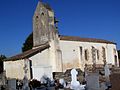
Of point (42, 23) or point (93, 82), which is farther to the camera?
point (42, 23)

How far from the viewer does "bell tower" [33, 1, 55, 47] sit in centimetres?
3772

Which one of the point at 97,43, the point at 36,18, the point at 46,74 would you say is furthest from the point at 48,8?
the point at 46,74

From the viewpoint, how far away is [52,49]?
119 feet

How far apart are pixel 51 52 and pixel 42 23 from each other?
545cm

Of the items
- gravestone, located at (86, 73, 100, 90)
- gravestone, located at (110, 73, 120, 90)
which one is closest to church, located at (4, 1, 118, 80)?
gravestone, located at (86, 73, 100, 90)

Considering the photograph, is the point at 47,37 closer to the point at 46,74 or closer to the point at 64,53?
the point at 64,53

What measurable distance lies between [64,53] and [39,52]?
5.01 m

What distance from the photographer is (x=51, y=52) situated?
36188mm

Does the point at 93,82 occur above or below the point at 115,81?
below

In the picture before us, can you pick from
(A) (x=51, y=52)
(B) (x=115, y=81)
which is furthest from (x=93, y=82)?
(A) (x=51, y=52)

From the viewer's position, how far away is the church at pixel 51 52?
33.7m

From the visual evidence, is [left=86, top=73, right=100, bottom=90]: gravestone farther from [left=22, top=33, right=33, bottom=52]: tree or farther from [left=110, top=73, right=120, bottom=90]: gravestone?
[left=22, top=33, right=33, bottom=52]: tree

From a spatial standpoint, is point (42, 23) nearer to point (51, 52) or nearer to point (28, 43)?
point (51, 52)

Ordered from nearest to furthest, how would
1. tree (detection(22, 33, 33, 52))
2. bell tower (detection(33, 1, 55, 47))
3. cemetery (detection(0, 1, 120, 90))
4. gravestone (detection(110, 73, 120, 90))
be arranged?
gravestone (detection(110, 73, 120, 90))
cemetery (detection(0, 1, 120, 90))
bell tower (detection(33, 1, 55, 47))
tree (detection(22, 33, 33, 52))
